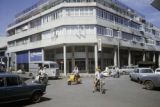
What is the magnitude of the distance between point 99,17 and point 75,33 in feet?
17.3

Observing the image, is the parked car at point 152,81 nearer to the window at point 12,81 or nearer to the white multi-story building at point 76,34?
the window at point 12,81

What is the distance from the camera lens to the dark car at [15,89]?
11344mm

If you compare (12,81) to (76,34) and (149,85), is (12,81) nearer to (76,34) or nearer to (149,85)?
(149,85)

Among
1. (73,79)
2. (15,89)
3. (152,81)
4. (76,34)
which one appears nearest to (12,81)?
(15,89)

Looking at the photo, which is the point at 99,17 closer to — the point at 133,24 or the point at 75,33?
the point at 75,33

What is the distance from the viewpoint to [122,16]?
169ft

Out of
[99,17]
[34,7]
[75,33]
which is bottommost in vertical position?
[75,33]

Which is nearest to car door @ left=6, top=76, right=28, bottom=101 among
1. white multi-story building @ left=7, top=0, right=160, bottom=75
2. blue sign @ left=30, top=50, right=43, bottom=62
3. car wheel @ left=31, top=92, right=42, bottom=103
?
car wheel @ left=31, top=92, right=42, bottom=103

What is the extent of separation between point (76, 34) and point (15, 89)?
2994 cm

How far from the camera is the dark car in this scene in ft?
Result: 37.2

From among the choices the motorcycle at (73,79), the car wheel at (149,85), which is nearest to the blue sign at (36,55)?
the motorcycle at (73,79)

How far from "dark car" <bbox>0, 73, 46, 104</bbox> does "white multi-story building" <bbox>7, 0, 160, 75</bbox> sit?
1112 inches

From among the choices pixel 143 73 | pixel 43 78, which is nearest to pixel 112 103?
pixel 43 78

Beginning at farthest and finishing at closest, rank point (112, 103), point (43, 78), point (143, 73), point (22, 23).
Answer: point (22, 23), point (143, 73), point (43, 78), point (112, 103)
